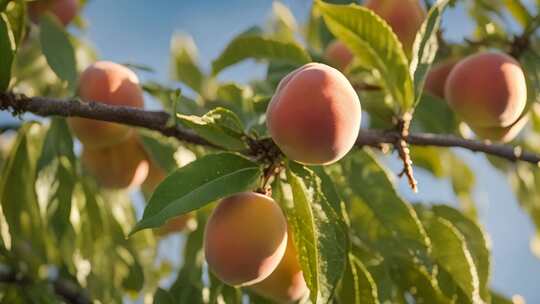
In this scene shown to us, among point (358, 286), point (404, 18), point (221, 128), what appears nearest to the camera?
point (221, 128)

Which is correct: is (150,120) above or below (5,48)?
below

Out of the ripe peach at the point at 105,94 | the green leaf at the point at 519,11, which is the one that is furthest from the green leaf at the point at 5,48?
the green leaf at the point at 519,11

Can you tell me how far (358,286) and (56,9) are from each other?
38.2 inches

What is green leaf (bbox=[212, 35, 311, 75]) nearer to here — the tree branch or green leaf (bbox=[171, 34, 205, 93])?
the tree branch

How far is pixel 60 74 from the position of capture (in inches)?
58.2

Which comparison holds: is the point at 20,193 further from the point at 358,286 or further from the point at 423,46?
the point at 423,46

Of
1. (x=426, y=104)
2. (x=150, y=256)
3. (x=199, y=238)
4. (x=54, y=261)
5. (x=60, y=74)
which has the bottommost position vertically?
(x=150, y=256)

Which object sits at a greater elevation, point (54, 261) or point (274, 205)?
point (274, 205)

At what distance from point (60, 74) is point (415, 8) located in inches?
30.9

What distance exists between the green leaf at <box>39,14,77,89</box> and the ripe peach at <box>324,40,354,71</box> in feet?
1.84

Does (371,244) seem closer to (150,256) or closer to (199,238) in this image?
(199,238)

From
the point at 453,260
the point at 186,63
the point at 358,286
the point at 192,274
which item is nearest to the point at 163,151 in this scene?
the point at 192,274

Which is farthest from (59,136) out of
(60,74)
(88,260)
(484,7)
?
(484,7)

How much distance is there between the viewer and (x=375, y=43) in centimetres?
120
